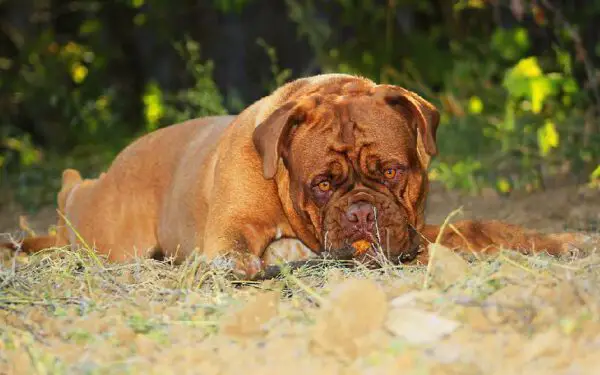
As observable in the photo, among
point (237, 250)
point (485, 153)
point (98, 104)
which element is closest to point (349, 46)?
point (485, 153)

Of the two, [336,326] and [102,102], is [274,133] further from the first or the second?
[102,102]

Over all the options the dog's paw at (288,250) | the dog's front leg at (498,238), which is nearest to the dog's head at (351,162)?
the dog's paw at (288,250)

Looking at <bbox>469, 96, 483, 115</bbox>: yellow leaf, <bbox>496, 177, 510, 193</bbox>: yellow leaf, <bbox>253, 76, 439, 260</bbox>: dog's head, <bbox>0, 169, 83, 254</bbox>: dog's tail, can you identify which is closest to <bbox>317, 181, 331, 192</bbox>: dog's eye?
<bbox>253, 76, 439, 260</bbox>: dog's head

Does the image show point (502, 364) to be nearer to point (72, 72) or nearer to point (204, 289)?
point (204, 289)

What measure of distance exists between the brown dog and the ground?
555mm

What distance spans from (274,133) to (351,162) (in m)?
0.36

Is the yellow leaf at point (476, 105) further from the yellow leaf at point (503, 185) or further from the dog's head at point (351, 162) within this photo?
the dog's head at point (351, 162)

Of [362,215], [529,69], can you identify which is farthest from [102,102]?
[362,215]

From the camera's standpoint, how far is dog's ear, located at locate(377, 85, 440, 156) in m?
4.62

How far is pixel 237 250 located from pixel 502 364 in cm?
199

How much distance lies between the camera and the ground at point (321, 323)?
2807mm

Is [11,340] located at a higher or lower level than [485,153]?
higher

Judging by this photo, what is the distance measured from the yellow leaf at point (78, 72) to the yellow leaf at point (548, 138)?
247 inches

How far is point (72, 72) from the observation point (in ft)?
40.1
